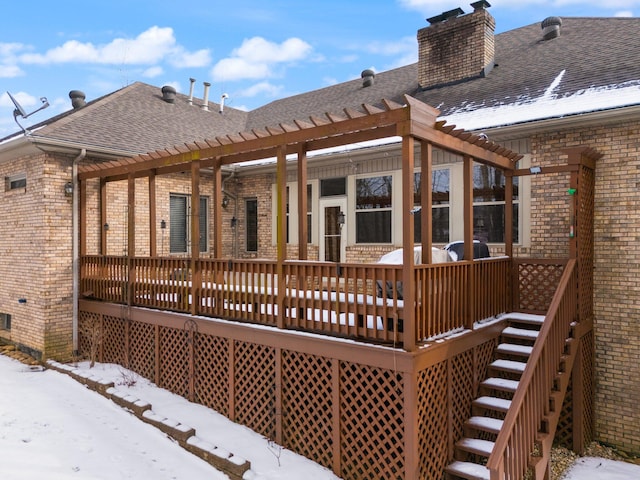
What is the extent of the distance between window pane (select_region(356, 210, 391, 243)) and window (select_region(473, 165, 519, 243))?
1.82m

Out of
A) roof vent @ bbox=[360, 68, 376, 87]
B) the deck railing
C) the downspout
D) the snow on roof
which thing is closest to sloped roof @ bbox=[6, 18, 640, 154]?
the snow on roof

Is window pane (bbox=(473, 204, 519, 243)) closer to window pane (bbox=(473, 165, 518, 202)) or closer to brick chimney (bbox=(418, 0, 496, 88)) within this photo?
window pane (bbox=(473, 165, 518, 202))

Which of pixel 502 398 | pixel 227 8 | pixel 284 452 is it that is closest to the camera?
pixel 284 452

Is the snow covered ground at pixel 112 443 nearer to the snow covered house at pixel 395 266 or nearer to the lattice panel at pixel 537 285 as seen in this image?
the snow covered house at pixel 395 266

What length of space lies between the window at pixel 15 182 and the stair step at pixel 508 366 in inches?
350

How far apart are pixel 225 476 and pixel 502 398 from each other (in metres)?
3.85

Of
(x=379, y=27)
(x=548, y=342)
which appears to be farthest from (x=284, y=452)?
(x=379, y=27)

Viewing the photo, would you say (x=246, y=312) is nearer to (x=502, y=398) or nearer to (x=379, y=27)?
(x=502, y=398)

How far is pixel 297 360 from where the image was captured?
6.19 m

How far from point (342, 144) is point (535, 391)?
368cm

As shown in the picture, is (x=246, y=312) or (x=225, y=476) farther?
(x=246, y=312)

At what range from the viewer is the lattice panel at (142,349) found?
8.11 m

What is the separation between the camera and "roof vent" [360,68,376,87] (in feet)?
43.4

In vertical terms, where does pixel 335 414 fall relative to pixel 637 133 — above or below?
below
